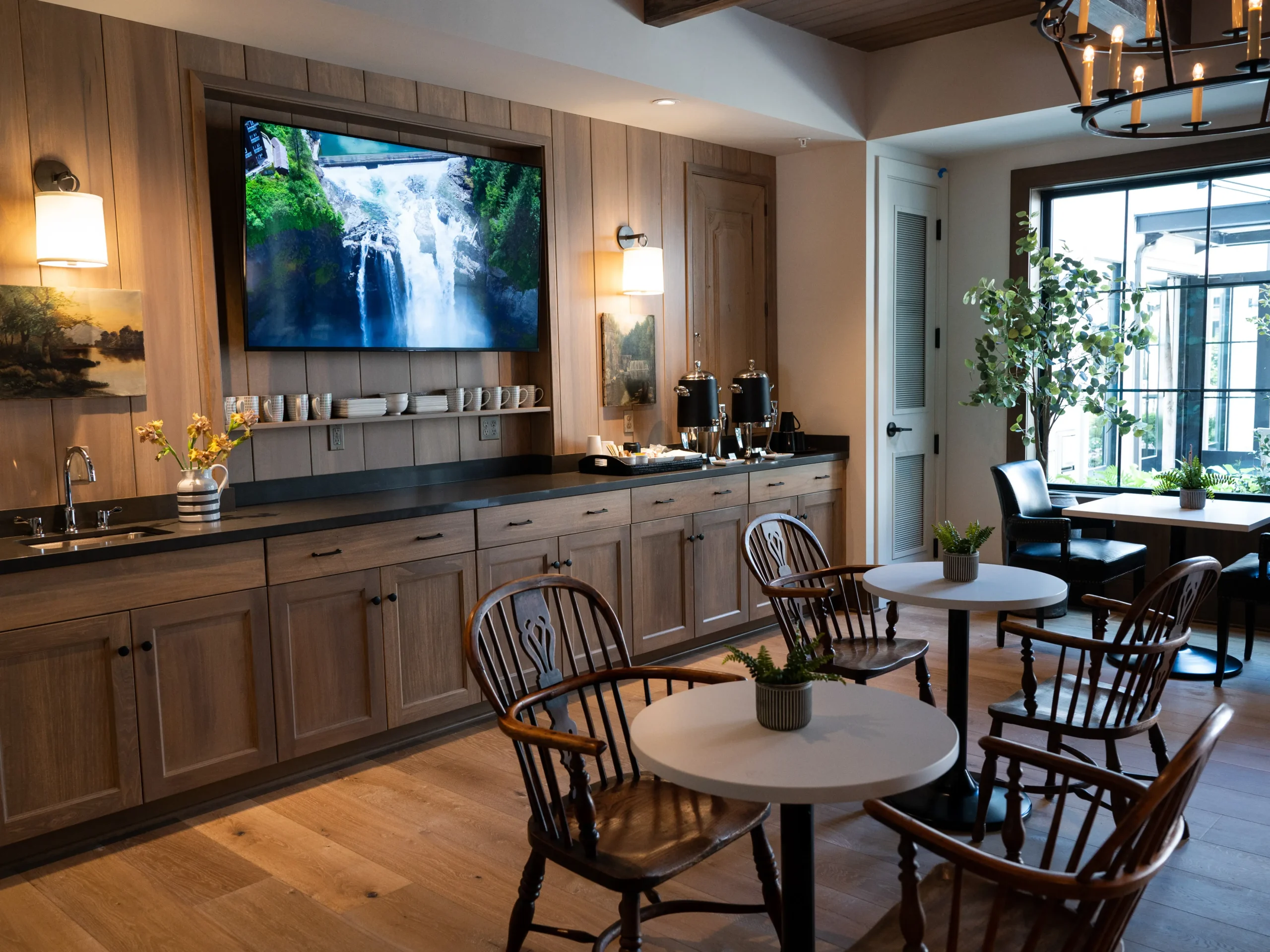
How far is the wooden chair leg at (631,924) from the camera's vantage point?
190 cm

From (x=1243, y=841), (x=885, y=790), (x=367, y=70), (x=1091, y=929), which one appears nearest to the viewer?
(x=1091, y=929)

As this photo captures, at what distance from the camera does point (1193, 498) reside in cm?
461

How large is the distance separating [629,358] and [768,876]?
3241mm

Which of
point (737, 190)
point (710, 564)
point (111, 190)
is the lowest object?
point (710, 564)

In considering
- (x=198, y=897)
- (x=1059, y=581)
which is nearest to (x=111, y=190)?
(x=198, y=897)

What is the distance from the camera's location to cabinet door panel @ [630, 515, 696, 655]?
14.9 feet

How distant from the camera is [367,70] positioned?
3.94m

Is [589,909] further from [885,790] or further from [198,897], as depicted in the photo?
[885,790]

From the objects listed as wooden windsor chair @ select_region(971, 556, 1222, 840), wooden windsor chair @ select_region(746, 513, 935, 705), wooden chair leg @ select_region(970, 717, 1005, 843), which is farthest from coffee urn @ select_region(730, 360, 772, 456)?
wooden chair leg @ select_region(970, 717, 1005, 843)

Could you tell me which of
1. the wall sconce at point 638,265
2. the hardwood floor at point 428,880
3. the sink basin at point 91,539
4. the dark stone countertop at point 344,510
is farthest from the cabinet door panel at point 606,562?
the sink basin at point 91,539

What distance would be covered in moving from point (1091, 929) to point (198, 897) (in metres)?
2.26

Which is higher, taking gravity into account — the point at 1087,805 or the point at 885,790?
the point at 885,790

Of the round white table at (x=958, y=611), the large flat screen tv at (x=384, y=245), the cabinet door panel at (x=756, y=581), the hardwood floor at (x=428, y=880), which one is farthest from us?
the cabinet door panel at (x=756, y=581)

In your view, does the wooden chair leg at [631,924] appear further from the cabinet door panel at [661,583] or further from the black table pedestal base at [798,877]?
the cabinet door panel at [661,583]
